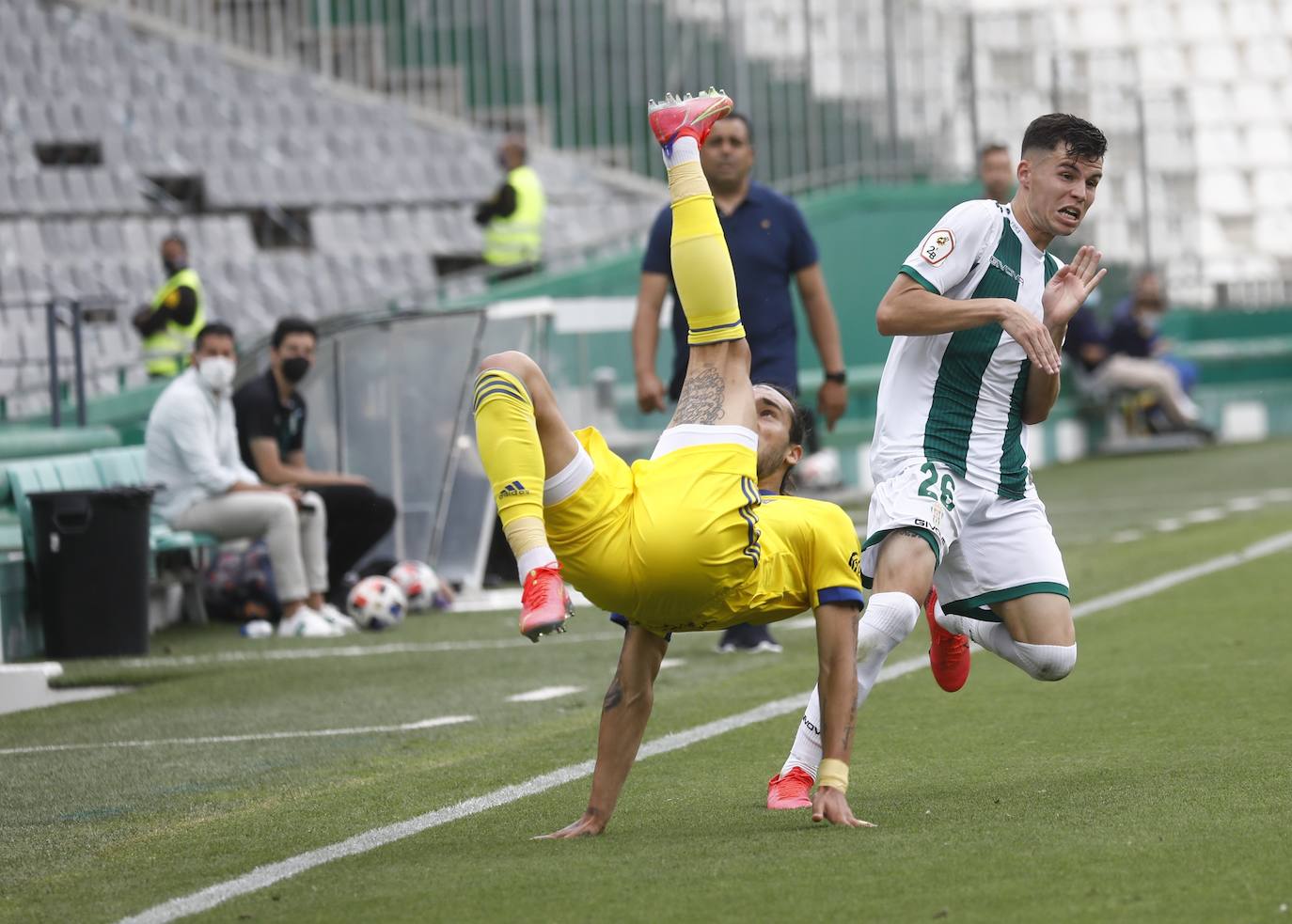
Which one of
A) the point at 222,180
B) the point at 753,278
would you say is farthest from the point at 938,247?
the point at 222,180

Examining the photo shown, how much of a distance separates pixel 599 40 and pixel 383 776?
63.8 feet

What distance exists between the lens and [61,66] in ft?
77.4

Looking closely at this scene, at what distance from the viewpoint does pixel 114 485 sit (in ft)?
37.0

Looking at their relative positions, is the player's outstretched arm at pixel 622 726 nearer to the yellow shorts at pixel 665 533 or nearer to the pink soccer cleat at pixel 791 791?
the yellow shorts at pixel 665 533

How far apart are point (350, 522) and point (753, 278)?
413cm

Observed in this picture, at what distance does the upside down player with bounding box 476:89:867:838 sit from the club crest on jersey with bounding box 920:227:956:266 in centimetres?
63

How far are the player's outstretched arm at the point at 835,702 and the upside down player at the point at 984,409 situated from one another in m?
0.32

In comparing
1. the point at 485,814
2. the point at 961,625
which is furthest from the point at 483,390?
the point at 961,625

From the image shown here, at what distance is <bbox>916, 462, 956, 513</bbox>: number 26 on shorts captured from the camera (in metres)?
5.45

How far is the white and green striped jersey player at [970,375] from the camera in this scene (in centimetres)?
559

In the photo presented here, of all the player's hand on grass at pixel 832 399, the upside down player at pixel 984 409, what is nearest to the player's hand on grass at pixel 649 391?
the player's hand on grass at pixel 832 399

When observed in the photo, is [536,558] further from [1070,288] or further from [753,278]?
[753,278]

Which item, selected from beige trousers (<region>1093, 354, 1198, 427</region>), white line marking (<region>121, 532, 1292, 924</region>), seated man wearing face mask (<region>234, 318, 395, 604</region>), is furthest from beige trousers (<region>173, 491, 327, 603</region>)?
beige trousers (<region>1093, 354, 1198, 427</region>)

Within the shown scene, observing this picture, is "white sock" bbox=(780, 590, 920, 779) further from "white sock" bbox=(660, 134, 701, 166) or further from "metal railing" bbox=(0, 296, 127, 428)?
"metal railing" bbox=(0, 296, 127, 428)
